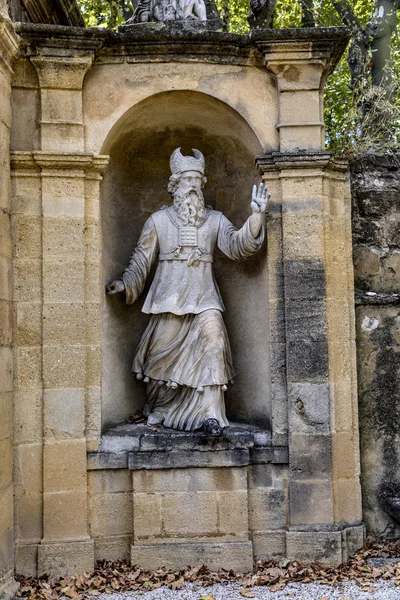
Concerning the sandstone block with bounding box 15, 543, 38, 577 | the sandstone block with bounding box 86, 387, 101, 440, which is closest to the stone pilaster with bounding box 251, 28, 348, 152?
the sandstone block with bounding box 86, 387, 101, 440

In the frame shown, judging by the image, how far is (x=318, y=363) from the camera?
566 cm

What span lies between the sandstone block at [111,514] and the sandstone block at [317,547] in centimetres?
130

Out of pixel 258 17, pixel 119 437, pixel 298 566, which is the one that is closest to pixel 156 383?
pixel 119 437

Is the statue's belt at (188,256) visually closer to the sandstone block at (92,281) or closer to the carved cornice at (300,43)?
the sandstone block at (92,281)

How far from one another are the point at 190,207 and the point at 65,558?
2981 mm

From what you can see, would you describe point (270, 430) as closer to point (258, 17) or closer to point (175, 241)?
point (175, 241)

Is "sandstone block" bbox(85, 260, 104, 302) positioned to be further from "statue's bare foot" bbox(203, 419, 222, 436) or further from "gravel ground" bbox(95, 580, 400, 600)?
"gravel ground" bbox(95, 580, 400, 600)

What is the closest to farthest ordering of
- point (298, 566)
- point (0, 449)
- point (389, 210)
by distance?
point (0, 449)
point (298, 566)
point (389, 210)

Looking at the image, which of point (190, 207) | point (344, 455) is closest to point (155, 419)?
point (344, 455)

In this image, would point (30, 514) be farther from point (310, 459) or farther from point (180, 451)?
point (310, 459)

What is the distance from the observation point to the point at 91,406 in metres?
5.56

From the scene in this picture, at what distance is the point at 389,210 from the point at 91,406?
314 cm

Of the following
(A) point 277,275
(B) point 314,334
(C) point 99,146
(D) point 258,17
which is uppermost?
(D) point 258,17

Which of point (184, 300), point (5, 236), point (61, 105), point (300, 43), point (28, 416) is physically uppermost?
point (300, 43)
